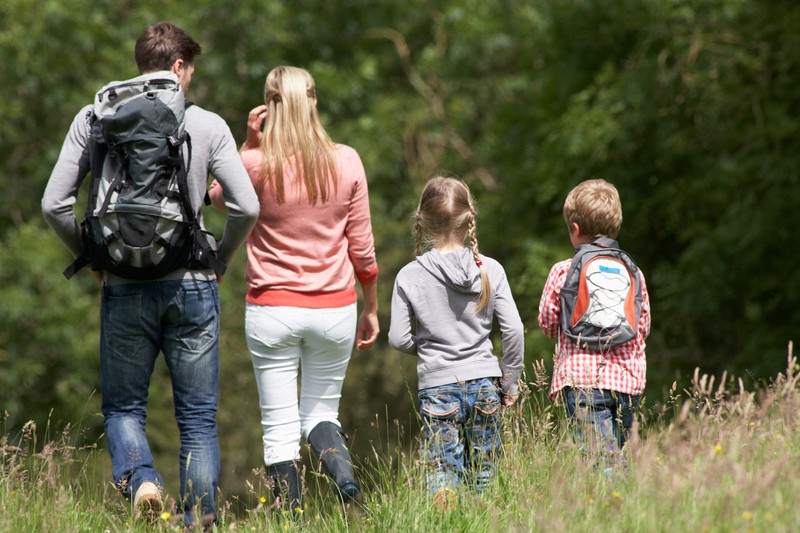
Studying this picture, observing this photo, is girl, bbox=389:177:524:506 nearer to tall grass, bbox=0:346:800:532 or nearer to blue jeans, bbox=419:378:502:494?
blue jeans, bbox=419:378:502:494

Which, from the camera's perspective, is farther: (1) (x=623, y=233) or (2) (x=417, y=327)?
(1) (x=623, y=233)

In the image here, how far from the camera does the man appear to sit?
3971mm

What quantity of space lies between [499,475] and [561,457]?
27cm

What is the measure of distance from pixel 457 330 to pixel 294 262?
748 mm

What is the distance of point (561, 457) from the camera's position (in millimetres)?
3855

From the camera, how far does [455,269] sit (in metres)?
4.20

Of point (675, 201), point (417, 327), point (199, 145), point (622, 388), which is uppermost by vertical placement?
point (675, 201)

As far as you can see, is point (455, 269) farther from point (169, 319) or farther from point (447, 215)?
point (169, 319)

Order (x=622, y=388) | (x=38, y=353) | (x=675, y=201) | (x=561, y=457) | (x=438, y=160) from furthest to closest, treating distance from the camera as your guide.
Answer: (x=438, y=160), (x=38, y=353), (x=675, y=201), (x=622, y=388), (x=561, y=457)

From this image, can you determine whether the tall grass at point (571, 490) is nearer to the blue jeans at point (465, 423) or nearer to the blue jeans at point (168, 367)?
the blue jeans at point (465, 423)

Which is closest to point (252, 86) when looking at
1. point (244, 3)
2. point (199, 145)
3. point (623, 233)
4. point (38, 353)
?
point (244, 3)

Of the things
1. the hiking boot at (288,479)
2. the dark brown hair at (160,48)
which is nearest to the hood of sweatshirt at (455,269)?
the hiking boot at (288,479)

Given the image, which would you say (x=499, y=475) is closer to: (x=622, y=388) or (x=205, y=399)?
(x=622, y=388)

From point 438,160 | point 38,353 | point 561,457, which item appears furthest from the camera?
point 438,160
